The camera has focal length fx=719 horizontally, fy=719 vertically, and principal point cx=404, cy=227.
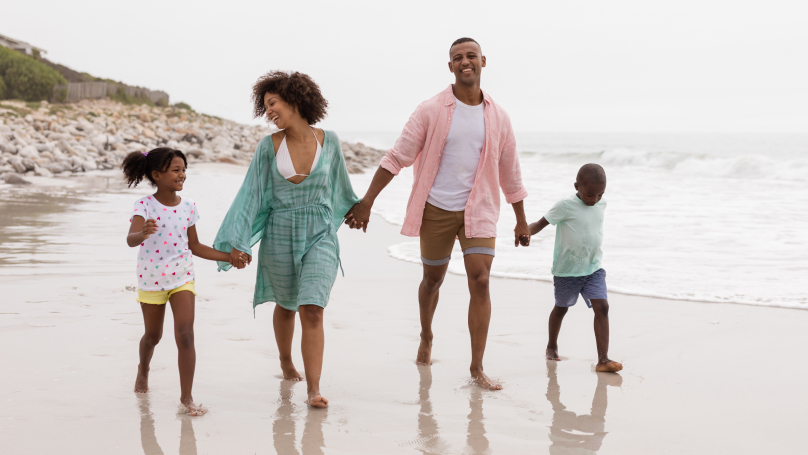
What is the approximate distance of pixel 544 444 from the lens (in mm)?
3346

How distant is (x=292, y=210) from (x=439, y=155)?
1026mm

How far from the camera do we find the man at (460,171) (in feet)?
14.5

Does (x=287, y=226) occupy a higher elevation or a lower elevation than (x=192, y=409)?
higher

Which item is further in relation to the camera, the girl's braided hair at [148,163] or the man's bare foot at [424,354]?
the man's bare foot at [424,354]

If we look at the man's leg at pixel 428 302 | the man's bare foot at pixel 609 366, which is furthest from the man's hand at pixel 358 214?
the man's bare foot at pixel 609 366

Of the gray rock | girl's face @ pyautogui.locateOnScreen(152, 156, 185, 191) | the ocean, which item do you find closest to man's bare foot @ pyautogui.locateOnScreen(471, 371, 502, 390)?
girl's face @ pyautogui.locateOnScreen(152, 156, 185, 191)

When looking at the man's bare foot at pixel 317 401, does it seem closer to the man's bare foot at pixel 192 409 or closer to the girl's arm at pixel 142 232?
the man's bare foot at pixel 192 409

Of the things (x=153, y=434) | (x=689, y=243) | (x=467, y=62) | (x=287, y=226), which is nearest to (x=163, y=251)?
(x=287, y=226)

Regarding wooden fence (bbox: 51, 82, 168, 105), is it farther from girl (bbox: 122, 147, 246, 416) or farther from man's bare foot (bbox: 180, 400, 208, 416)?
man's bare foot (bbox: 180, 400, 208, 416)

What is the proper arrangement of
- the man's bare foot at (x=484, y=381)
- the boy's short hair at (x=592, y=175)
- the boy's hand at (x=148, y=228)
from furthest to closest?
1. the boy's short hair at (x=592, y=175)
2. the man's bare foot at (x=484, y=381)
3. the boy's hand at (x=148, y=228)

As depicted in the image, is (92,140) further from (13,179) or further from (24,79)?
(24,79)

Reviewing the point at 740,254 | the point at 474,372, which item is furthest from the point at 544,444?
the point at 740,254

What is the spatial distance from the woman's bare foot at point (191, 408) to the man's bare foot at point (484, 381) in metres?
1.56

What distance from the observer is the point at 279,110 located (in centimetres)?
402
